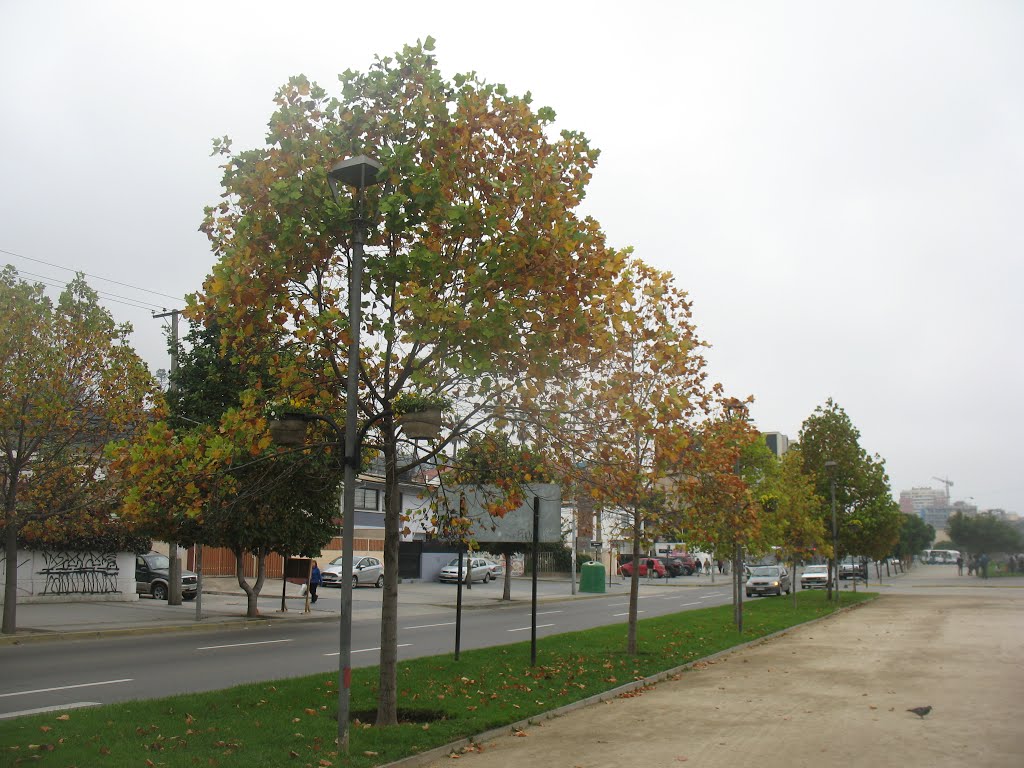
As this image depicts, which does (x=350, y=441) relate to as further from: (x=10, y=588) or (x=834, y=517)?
(x=834, y=517)

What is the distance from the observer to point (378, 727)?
9.36 m

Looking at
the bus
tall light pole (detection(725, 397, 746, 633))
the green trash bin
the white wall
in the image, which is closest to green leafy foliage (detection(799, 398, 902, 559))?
the green trash bin

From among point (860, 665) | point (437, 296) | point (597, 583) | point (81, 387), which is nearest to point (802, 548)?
point (597, 583)

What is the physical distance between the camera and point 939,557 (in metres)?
128

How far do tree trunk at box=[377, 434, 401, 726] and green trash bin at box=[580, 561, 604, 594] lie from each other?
35.1 metres

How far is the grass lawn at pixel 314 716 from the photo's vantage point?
7887 mm

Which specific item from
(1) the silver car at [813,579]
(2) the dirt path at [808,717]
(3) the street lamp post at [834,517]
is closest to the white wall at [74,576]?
(2) the dirt path at [808,717]

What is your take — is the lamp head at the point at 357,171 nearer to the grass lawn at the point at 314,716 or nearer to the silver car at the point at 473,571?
the grass lawn at the point at 314,716

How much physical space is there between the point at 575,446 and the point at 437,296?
2.47 meters

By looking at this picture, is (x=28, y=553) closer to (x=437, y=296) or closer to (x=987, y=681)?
(x=437, y=296)

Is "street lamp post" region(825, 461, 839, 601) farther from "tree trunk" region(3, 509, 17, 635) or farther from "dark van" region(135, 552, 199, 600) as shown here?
"tree trunk" region(3, 509, 17, 635)

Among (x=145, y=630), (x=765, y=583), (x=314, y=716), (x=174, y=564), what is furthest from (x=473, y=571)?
(x=314, y=716)

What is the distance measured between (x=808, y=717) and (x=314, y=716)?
18.9 feet

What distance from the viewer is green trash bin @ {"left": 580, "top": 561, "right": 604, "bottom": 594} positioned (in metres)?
44.5
